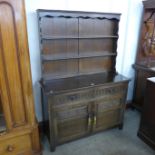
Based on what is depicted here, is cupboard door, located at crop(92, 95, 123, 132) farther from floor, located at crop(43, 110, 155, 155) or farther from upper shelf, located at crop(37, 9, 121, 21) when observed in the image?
upper shelf, located at crop(37, 9, 121, 21)

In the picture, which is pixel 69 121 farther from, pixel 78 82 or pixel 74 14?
pixel 74 14

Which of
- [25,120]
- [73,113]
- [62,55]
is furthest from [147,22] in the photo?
[25,120]

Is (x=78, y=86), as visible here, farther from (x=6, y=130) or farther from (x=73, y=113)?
(x=6, y=130)

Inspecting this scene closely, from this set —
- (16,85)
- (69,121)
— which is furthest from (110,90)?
(16,85)

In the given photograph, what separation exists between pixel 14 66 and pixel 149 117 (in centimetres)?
169

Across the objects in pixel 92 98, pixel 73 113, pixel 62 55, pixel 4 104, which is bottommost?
pixel 73 113

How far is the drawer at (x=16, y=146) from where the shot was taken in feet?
5.53

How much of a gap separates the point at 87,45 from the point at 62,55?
15.2 inches

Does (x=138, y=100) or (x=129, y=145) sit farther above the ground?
(x=138, y=100)

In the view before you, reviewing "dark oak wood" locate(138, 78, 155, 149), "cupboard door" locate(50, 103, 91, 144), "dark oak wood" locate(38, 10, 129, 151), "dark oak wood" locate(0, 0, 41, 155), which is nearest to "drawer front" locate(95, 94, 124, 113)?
"dark oak wood" locate(38, 10, 129, 151)

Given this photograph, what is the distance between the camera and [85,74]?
2.29 meters

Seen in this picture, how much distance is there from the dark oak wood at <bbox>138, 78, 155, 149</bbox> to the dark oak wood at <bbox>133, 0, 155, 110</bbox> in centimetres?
51

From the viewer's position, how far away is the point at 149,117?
204 centimetres

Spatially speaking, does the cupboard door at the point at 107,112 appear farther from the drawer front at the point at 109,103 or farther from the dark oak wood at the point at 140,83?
the dark oak wood at the point at 140,83
